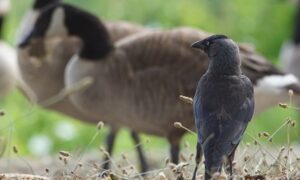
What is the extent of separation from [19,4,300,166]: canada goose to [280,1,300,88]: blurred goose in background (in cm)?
295

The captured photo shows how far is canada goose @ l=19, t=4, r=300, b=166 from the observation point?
556 centimetres

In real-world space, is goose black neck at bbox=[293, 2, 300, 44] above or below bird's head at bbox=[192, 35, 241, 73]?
below

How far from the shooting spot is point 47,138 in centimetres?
952

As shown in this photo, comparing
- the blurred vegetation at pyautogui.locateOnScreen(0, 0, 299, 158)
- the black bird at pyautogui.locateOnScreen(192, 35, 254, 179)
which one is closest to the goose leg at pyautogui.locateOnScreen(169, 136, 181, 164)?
the black bird at pyautogui.locateOnScreen(192, 35, 254, 179)

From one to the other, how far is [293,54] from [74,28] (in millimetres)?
3435

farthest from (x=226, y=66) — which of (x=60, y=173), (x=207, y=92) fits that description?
(x=60, y=173)

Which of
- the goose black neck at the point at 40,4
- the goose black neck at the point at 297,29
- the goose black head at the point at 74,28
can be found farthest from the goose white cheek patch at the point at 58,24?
the goose black neck at the point at 297,29

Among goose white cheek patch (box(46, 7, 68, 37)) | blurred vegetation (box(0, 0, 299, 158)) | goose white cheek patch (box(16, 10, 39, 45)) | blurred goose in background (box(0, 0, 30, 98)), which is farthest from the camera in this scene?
blurred vegetation (box(0, 0, 299, 158))

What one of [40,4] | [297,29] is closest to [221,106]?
[40,4]

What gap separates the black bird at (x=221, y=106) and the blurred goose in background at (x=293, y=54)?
5.43m

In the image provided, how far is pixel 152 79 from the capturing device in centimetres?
560

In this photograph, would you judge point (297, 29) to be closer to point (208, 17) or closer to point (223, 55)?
point (208, 17)

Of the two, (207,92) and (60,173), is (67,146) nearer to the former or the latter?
(60,173)

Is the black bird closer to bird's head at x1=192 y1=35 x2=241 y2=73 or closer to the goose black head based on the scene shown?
bird's head at x1=192 y1=35 x2=241 y2=73
